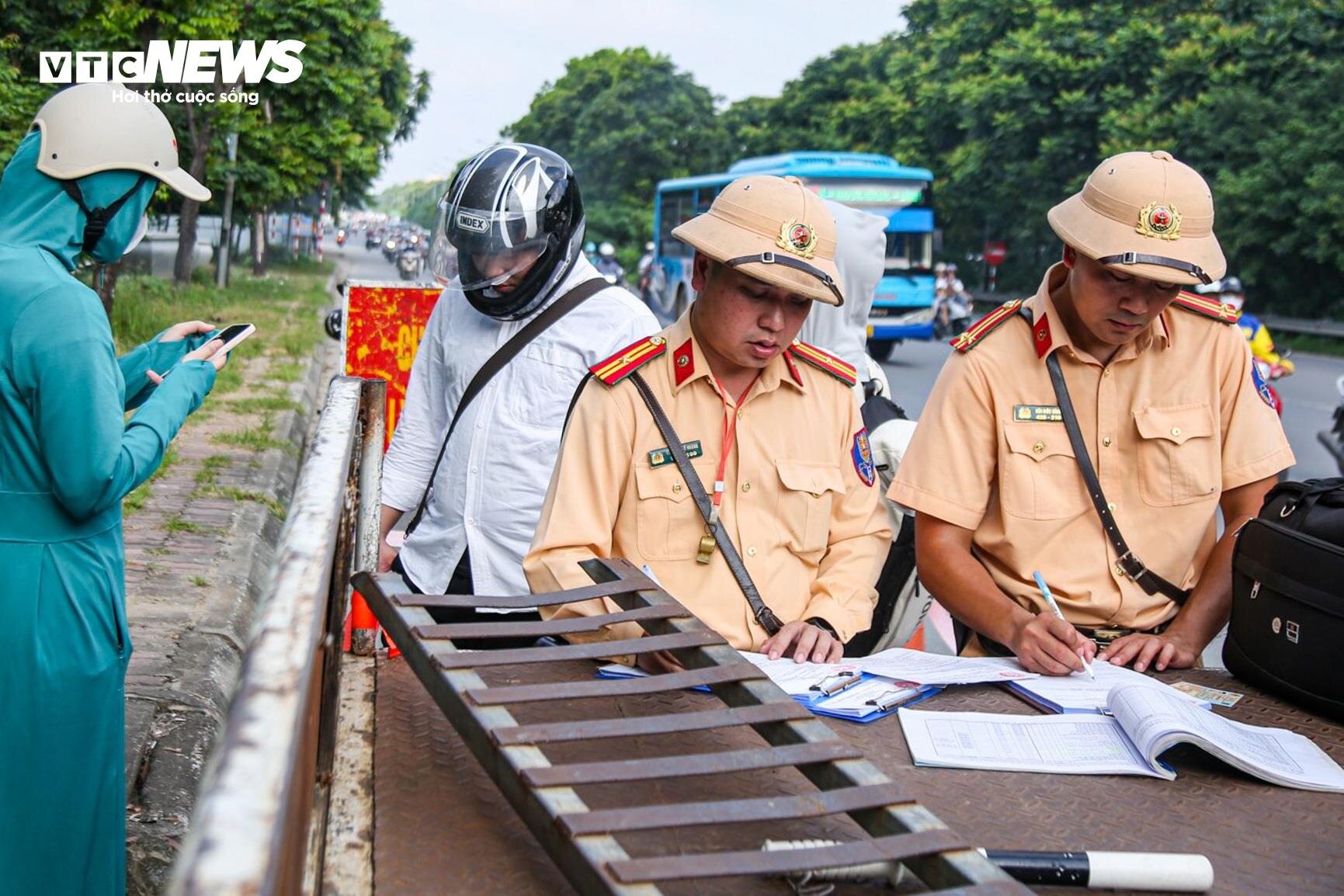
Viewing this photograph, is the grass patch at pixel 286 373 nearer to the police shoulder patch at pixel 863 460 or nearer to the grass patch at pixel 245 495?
the grass patch at pixel 245 495

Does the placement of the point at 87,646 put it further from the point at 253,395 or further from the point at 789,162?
the point at 789,162

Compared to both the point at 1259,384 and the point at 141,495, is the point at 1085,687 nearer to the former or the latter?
the point at 1259,384

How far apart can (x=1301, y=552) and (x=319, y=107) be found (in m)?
24.0

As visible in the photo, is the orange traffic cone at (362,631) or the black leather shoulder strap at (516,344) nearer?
the orange traffic cone at (362,631)

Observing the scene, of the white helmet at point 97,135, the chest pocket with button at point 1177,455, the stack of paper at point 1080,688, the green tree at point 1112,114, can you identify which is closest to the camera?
the stack of paper at point 1080,688

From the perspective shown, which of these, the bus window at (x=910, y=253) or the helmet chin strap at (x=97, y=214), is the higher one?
the bus window at (x=910, y=253)

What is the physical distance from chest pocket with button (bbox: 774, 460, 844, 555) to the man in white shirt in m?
0.87

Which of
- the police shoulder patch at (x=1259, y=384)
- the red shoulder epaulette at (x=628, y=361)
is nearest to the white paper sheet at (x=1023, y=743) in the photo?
the red shoulder epaulette at (x=628, y=361)

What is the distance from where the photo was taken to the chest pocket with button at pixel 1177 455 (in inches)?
109

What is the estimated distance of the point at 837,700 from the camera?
224cm

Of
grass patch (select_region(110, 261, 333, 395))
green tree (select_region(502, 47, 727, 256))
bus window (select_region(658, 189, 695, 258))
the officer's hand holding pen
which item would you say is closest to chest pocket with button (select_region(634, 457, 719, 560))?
the officer's hand holding pen

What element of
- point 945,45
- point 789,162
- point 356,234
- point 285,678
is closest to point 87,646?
point 285,678

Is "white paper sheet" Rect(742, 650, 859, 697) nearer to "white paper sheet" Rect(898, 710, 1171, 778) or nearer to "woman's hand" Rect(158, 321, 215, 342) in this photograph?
"white paper sheet" Rect(898, 710, 1171, 778)

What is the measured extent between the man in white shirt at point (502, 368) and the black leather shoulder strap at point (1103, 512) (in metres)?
1.13
